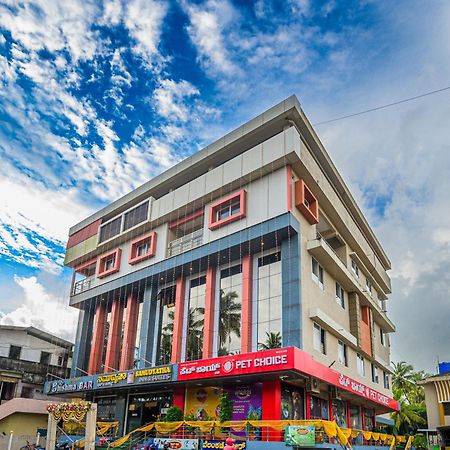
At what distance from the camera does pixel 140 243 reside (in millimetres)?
40969

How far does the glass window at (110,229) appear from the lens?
1711 inches

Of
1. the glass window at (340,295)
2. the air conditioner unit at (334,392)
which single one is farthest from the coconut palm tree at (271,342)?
the glass window at (340,295)

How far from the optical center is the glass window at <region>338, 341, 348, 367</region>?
34.8 meters

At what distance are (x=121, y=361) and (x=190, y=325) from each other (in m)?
7.92

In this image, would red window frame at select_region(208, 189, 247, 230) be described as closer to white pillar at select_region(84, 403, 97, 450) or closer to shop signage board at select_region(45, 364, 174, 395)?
shop signage board at select_region(45, 364, 174, 395)

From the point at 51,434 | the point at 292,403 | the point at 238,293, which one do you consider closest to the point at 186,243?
the point at 238,293

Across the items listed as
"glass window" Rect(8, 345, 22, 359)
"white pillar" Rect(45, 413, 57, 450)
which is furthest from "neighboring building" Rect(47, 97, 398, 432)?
"glass window" Rect(8, 345, 22, 359)

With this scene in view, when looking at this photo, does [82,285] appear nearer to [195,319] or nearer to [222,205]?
[195,319]

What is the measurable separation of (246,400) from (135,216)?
19619mm

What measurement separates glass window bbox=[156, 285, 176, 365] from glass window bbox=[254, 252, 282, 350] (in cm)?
845

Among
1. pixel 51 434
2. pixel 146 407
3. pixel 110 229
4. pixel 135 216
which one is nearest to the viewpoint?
pixel 51 434

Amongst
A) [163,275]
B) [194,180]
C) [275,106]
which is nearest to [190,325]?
[163,275]

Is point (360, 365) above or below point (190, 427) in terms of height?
above

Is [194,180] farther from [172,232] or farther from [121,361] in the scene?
[121,361]
